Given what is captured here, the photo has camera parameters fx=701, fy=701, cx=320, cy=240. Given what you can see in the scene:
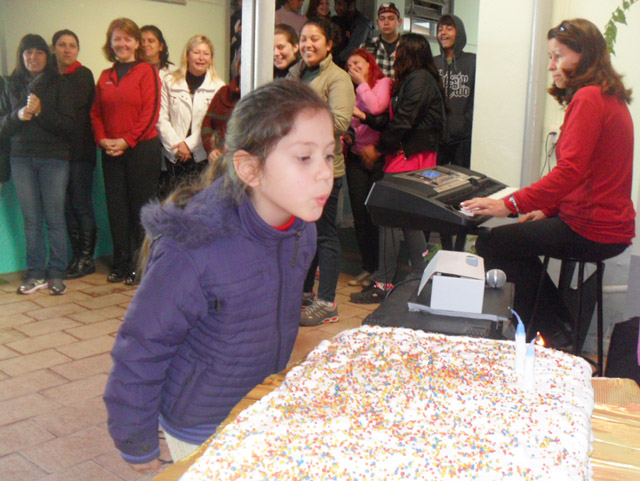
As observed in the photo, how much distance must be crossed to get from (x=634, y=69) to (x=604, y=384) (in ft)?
7.69

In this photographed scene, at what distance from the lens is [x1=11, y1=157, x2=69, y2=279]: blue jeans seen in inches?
146

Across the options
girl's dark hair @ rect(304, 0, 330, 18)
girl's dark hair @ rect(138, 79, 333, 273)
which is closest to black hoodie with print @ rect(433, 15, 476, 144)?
girl's dark hair @ rect(304, 0, 330, 18)

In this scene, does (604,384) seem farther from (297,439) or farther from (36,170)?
(36,170)

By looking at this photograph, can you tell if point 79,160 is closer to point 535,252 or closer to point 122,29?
point 122,29

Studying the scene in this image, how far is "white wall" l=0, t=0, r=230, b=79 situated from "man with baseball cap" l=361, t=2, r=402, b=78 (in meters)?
1.47

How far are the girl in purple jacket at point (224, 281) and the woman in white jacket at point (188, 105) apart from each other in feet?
6.79

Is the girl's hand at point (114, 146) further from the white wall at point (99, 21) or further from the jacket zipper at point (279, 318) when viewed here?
the jacket zipper at point (279, 318)

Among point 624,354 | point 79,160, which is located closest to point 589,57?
point 624,354

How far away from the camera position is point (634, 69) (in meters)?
3.38

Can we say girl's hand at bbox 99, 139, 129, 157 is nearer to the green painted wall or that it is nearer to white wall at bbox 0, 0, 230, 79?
the green painted wall

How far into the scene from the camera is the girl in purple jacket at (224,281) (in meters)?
1.36

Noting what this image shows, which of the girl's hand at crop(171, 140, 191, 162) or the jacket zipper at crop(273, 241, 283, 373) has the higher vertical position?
the girl's hand at crop(171, 140, 191, 162)

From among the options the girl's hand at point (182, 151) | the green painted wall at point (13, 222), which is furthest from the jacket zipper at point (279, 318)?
the green painted wall at point (13, 222)

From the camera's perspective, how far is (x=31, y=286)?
162 inches
